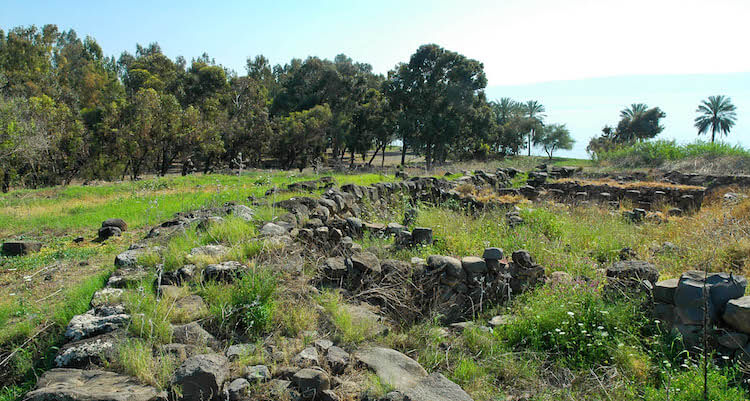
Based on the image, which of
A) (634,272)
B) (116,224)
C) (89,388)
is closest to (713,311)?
(634,272)

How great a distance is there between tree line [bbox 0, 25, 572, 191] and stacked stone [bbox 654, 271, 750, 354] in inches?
853

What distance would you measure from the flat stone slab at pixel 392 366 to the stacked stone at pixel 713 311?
2.72 meters

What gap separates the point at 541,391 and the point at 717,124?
61035mm

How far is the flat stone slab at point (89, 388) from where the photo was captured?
2812 millimetres

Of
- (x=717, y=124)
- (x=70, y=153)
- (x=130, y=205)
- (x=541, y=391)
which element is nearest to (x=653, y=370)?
(x=541, y=391)

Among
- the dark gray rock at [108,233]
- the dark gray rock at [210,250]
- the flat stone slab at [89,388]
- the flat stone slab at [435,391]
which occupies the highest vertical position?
the dark gray rock at [210,250]

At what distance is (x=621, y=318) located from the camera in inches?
183

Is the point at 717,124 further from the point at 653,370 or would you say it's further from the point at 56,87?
the point at 56,87

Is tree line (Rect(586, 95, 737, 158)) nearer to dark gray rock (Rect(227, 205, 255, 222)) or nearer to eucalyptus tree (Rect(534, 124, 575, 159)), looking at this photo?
eucalyptus tree (Rect(534, 124, 575, 159))

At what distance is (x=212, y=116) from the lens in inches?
1241

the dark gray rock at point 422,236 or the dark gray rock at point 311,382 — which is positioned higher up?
the dark gray rock at point 422,236

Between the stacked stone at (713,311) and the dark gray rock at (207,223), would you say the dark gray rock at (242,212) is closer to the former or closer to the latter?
the dark gray rock at (207,223)

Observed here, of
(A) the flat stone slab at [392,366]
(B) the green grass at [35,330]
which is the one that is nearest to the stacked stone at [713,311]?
(A) the flat stone slab at [392,366]

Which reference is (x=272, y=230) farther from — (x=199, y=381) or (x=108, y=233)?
(x=108, y=233)
